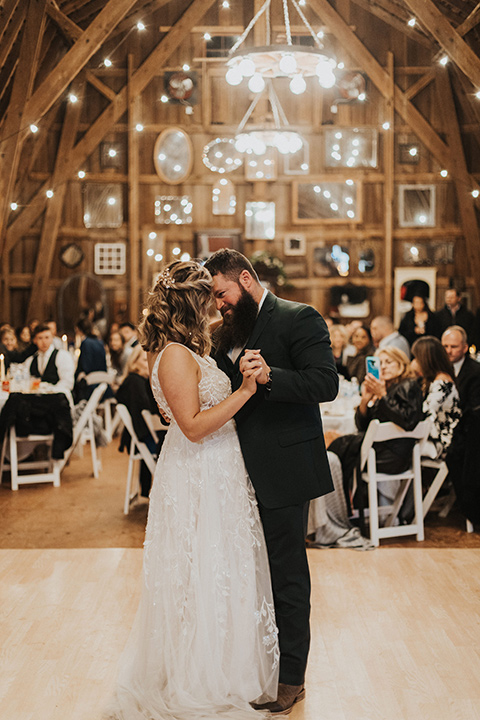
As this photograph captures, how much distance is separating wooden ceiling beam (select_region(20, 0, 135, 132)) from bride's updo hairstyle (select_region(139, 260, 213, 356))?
7.20 meters

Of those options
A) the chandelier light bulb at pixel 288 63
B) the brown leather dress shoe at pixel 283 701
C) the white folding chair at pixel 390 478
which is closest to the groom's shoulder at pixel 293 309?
the brown leather dress shoe at pixel 283 701

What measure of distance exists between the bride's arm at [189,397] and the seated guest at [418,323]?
7.96 m

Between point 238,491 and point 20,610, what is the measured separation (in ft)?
5.13

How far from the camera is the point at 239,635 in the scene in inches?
107

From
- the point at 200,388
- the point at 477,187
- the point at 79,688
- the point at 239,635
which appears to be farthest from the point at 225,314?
the point at 477,187

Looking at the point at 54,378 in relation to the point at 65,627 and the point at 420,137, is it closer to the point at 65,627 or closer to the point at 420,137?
the point at 65,627

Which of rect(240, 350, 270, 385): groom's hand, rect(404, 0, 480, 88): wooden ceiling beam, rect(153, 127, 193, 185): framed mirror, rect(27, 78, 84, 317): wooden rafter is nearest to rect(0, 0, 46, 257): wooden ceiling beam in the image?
rect(27, 78, 84, 317): wooden rafter

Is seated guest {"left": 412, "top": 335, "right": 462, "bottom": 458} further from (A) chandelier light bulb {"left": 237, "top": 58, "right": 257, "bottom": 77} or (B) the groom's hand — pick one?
(B) the groom's hand

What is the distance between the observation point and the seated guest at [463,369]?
5359mm

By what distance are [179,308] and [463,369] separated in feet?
10.8

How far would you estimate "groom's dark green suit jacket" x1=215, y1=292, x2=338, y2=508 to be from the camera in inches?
109

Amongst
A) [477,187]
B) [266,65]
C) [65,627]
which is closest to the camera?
[65,627]

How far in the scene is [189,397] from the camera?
2.65 metres

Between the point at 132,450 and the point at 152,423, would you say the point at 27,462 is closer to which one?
the point at 132,450
